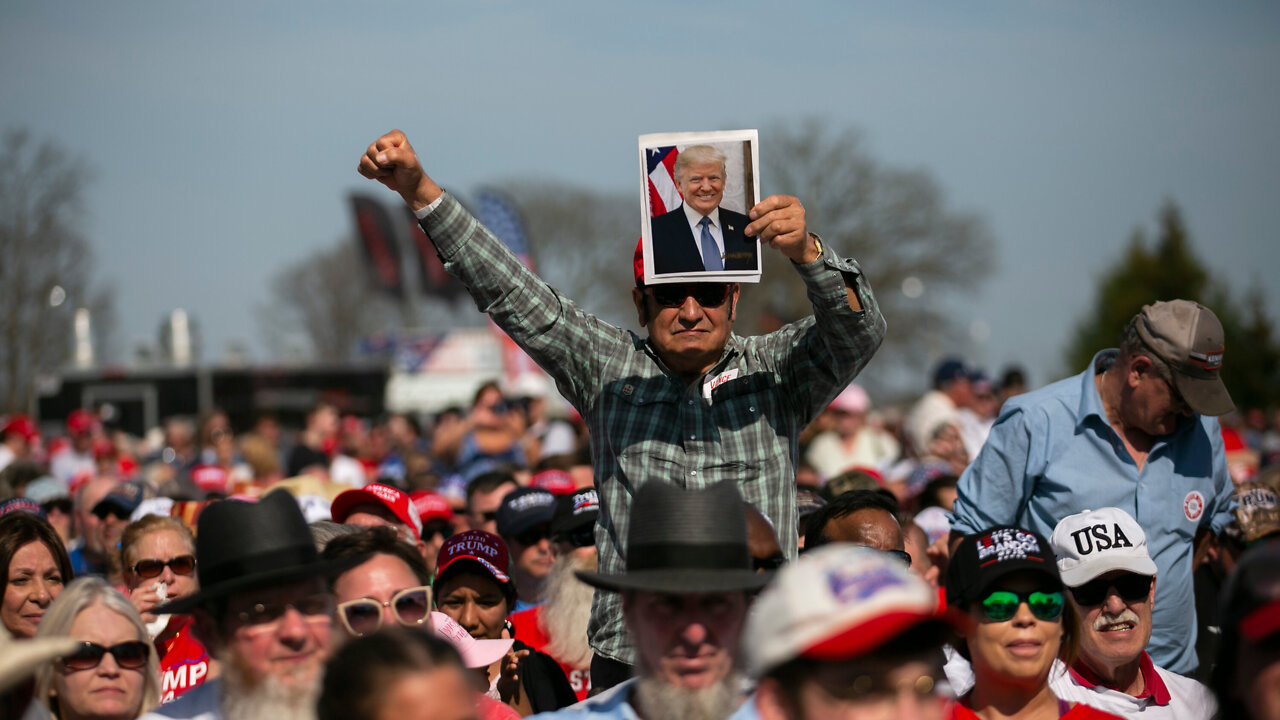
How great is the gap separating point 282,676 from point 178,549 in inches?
101

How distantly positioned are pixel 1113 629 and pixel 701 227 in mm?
1817

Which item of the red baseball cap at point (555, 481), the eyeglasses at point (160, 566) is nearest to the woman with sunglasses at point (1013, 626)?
the eyeglasses at point (160, 566)

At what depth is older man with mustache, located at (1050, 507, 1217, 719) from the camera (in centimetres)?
408

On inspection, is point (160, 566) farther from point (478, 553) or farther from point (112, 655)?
point (112, 655)

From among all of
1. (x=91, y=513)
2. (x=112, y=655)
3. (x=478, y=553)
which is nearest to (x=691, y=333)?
(x=478, y=553)

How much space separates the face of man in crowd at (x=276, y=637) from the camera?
3.09m

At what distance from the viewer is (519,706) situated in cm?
467

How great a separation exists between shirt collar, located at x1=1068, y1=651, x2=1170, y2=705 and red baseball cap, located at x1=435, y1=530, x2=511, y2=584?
85.4 inches

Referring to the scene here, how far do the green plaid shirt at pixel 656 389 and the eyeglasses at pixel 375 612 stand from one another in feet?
1.77

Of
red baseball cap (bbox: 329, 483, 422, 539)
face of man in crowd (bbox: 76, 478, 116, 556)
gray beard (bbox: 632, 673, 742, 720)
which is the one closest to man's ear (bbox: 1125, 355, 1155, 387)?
gray beard (bbox: 632, 673, 742, 720)

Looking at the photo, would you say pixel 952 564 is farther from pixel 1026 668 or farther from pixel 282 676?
pixel 282 676

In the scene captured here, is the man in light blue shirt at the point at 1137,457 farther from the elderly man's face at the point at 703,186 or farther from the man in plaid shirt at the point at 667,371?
the elderly man's face at the point at 703,186

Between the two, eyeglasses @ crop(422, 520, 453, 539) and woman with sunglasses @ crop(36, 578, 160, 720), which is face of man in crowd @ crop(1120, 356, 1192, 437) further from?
eyeglasses @ crop(422, 520, 453, 539)

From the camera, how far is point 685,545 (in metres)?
2.94
